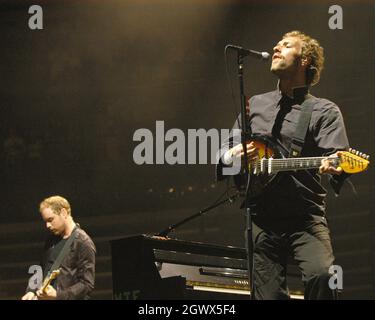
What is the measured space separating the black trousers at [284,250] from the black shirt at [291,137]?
78 mm

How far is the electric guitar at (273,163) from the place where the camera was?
4309 mm

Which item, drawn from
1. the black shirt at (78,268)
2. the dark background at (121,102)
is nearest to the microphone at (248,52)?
the black shirt at (78,268)

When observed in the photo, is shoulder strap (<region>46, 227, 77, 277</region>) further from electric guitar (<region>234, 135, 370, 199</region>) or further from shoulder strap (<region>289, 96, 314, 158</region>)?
shoulder strap (<region>289, 96, 314, 158</region>)

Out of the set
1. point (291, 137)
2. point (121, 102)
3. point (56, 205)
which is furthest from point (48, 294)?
point (121, 102)

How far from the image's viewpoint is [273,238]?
4.41m

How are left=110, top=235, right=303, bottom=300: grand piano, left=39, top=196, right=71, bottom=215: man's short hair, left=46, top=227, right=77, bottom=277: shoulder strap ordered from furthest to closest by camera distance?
left=39, top=196, right=71, bottom=215: man's short hair < left=46, top=227, right=77, bottom=277: shoulder strap < left=110, top=235, right=303, bottom=300: grand piano

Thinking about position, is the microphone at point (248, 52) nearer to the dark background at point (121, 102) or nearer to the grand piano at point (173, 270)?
the grand piano at point (173, 270)

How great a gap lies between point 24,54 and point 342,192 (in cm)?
457

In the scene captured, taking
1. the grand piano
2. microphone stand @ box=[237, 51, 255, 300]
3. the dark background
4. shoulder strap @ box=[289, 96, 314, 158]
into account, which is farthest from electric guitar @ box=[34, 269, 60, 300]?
shoulder strap @ box=[289, 96, 314, 158]

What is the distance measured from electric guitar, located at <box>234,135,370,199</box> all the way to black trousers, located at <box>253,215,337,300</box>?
26cm

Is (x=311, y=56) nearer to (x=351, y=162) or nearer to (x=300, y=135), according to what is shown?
(x=300, y=135)

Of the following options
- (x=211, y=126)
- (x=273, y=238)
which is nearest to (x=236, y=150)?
(x=273, y=238)

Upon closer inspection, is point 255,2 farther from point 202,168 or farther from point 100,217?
point 100,217

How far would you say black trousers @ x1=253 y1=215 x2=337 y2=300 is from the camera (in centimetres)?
424
